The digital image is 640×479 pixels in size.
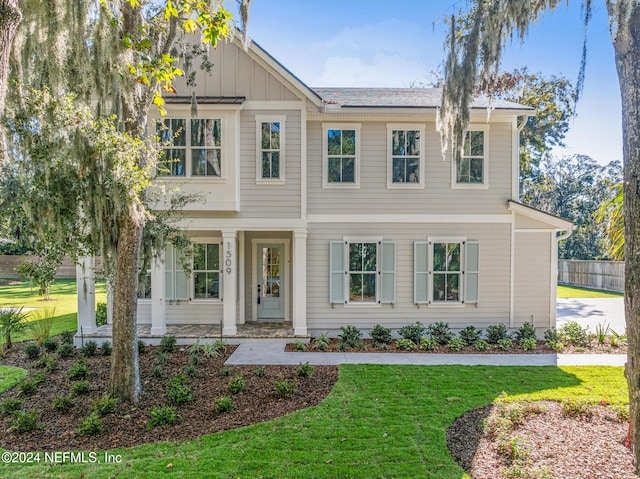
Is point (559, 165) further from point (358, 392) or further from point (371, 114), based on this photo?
point (358, 392)

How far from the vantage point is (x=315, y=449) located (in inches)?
155

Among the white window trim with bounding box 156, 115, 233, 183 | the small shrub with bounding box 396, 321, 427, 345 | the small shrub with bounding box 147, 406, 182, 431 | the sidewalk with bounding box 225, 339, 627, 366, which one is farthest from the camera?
the small shrub with bounding box 396, 321, 427, 345

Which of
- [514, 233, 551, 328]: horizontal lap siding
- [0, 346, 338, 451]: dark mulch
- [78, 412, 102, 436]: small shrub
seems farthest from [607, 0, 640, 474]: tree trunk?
[514, 233, 551, 328]: horizontal lap siding

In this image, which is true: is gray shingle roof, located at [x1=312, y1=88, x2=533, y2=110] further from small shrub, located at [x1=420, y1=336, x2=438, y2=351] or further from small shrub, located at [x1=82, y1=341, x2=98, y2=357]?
small shrub, located at [x1=82, y1=341, x2=98, y2=357]

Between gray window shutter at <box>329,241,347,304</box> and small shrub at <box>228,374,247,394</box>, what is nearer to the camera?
small shrub at <box>228,374,247,394</box>

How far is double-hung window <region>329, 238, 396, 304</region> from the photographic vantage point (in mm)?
9203

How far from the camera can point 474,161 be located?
931cm

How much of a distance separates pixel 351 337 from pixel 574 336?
5435 mm

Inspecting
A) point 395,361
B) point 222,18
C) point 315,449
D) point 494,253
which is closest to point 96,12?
point 222,18

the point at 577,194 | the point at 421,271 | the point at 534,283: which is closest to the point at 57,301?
the point at 421,271

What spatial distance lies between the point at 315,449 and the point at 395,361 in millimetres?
3638

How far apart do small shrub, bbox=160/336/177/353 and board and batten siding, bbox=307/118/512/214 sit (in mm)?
4452

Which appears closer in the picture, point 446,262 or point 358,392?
point 358,392

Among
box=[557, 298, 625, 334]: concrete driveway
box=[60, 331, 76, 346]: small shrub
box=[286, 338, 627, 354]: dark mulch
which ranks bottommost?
box=[557, 298, 625, 334]: concrete driveway
